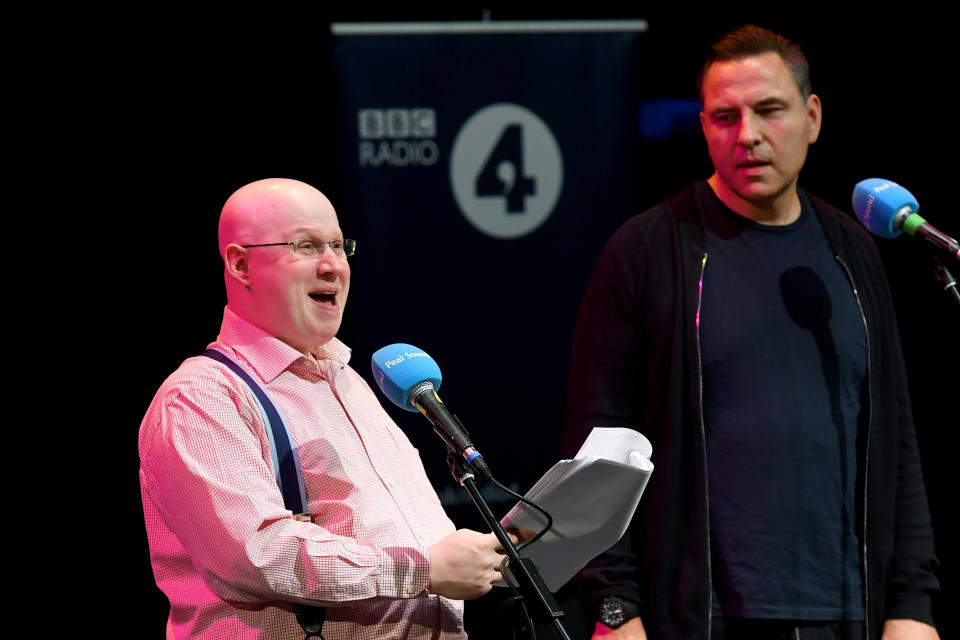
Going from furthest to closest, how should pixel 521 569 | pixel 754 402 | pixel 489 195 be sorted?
pixel 489 195 < pixel 754 402 < pixel 521 569

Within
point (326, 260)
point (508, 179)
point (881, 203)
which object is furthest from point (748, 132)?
point (508, 179)

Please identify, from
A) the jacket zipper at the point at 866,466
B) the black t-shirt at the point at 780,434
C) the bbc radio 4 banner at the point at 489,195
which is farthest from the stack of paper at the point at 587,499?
the bbc radio 4 banner at the point at 489,195

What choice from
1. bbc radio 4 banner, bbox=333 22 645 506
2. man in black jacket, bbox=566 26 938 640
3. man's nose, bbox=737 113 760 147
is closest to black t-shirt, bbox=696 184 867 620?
man in black jacket, bbox=566 26 938 640

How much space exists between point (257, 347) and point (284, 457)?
0.24 meters

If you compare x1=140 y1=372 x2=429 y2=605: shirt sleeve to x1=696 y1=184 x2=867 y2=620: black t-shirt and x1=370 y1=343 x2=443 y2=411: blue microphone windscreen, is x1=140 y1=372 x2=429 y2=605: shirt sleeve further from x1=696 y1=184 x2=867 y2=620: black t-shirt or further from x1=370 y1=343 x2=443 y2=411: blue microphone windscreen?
x1=696 y1=184 x2=867 y2=620: black t-shirt

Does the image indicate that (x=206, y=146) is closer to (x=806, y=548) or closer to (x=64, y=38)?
(x=64, y=38)

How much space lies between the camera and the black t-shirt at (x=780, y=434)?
99.1 inches

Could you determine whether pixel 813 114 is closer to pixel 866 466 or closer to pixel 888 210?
pixel 888 210

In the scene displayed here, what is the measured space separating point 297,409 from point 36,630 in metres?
2.66

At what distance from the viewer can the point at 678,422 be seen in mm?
2562

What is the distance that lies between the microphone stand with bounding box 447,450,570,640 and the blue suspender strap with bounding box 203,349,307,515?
329 millimetres

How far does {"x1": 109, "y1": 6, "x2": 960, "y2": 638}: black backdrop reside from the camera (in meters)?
4.39

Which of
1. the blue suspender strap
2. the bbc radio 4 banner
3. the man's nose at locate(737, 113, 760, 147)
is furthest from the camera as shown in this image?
the bbc radio 4 banner

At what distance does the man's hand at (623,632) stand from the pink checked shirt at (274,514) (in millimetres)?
415
